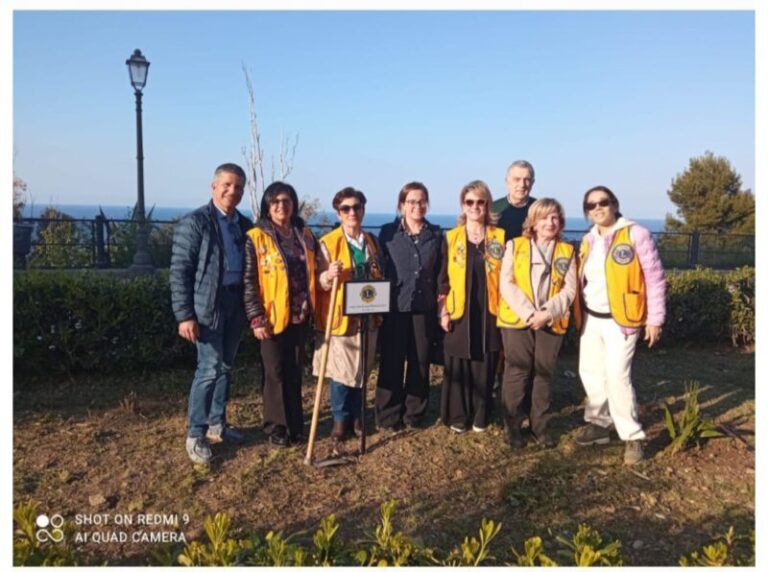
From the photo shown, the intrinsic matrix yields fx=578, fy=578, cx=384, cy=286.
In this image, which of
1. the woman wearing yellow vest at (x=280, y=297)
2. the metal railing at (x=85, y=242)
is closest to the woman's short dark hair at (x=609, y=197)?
the woman wearing yellow vest at (x=280, y=297)

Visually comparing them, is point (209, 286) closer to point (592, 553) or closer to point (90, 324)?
point (90, 324)

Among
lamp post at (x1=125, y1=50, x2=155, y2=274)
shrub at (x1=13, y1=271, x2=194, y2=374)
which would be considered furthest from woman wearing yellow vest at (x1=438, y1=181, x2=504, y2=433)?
lamp post at (x1=125, y1=50, x2=155, y2=274)

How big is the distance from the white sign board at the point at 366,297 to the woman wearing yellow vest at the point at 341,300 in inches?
5.8

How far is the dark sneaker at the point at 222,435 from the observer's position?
4.48 metres

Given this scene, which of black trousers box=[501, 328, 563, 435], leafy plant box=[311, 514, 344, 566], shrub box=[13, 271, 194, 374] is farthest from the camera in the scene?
shrub box=[13, 271, 194, 374]

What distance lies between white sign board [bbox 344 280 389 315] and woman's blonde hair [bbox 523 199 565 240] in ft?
3.84

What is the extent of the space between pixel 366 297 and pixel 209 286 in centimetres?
110

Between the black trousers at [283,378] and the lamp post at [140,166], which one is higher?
the lamp post at [140,166]

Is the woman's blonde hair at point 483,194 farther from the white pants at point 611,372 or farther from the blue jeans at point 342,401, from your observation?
the blue jeans at point 342,401

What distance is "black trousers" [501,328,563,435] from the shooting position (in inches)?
176

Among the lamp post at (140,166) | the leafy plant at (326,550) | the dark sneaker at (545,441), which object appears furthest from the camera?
the lamp post at (140,166)

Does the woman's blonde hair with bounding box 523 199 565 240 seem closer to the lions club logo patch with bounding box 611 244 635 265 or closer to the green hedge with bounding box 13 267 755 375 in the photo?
the lions club logo patch with bounding box 611 244 635 265
